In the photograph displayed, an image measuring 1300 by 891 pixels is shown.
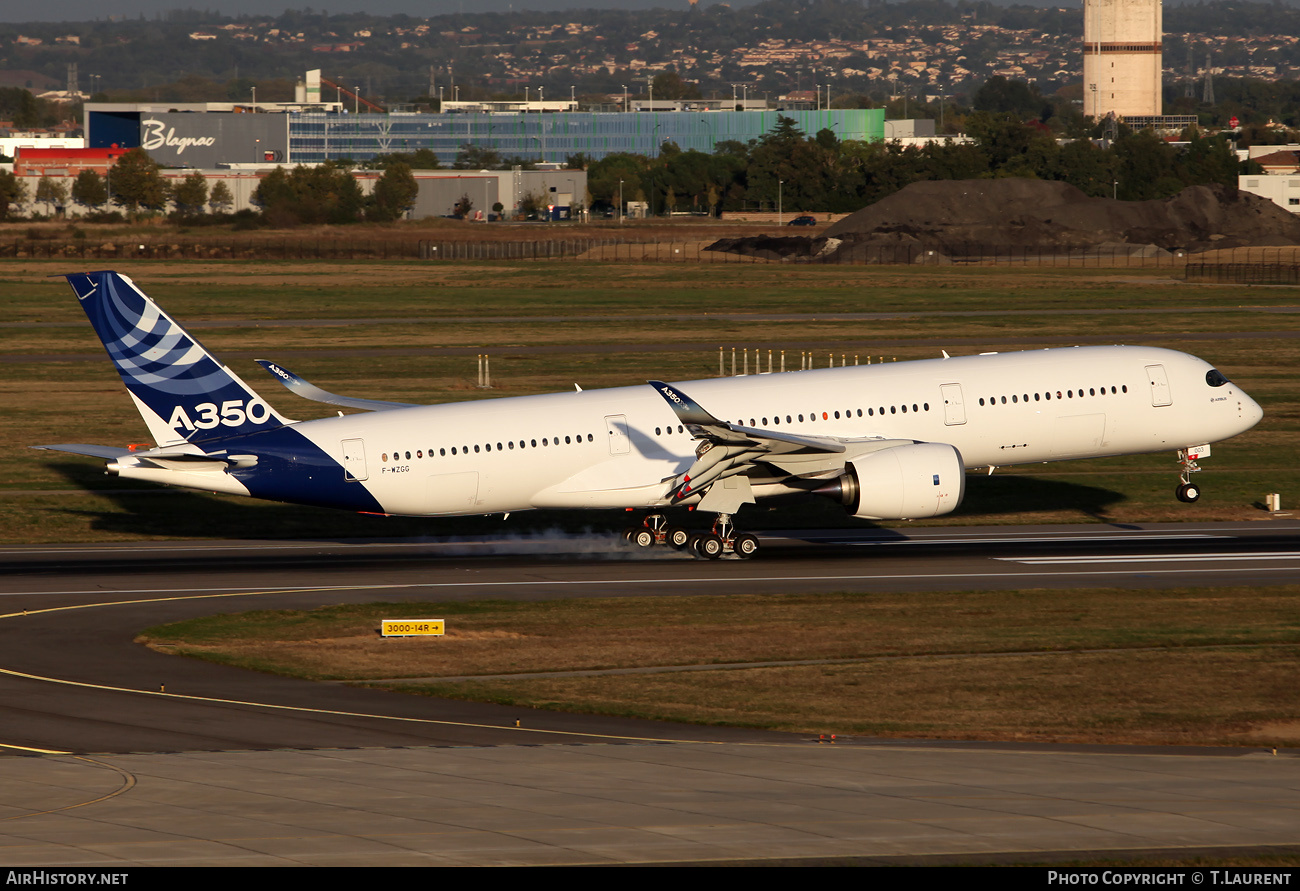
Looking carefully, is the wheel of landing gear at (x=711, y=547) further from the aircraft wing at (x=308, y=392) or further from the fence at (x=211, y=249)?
the fence at (x=211, y=249)

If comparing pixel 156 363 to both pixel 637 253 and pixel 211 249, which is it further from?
pixel 211 249

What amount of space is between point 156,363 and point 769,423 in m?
16.9

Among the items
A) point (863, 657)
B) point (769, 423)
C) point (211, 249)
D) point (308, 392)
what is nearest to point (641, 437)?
point (769, 423)

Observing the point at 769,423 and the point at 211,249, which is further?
the point at 211,249

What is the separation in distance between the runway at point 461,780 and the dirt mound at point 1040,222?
133463 mm

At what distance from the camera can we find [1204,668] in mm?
32750

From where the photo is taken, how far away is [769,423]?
4506 centimetres

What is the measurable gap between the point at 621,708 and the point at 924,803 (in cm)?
885

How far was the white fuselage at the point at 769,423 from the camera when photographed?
43.8m

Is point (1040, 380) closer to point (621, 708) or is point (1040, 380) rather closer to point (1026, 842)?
point (621, 708)

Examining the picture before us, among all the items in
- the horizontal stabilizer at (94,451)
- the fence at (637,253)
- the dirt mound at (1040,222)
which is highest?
the dirt mound at (1040,222)

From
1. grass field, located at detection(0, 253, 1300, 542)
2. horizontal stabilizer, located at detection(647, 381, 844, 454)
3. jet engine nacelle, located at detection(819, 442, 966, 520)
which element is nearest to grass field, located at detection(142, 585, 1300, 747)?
jet engine nacelle, located at detection(819, 442, 966, 520)

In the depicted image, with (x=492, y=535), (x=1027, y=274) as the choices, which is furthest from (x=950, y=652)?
(x=1027, y=274)

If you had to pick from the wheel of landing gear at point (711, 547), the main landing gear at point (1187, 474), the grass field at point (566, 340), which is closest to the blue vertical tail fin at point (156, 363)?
the grass field at point (566, 340)
